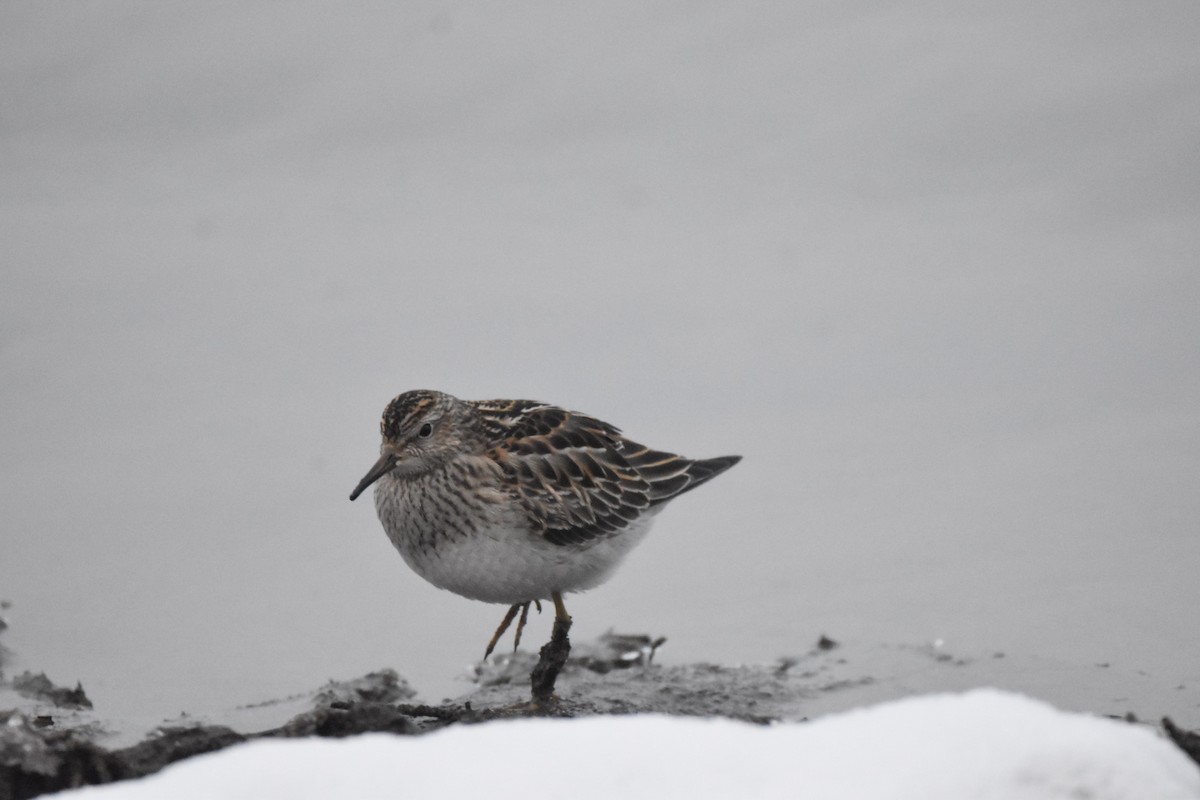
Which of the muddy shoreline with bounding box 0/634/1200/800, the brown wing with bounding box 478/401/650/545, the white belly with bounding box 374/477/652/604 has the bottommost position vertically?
the muddy shoreline with bounding box 0/634/1200/800

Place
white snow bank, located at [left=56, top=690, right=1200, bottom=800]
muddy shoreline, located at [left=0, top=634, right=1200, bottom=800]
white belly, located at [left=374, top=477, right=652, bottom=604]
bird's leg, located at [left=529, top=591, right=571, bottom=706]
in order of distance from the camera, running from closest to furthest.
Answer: white snow bank, located at [left=56, top=690, right=1200, bottom=800] < muddy shoreline, located at [left=0, top=634, right=1200, bottom=800] < bird's leg, located at [left=529, top=591, right=571, bottom=706] < white belly, located at [left=374, top=477, right=652, bottom=604]

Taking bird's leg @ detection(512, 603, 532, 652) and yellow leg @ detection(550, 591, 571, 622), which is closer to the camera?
yellow leg @ detection(550, 591, 571, 622)

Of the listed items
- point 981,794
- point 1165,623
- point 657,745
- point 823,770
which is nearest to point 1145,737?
point 981,794

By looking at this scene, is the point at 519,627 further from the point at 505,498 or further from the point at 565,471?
the point at 565,471

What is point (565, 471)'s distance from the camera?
776cm

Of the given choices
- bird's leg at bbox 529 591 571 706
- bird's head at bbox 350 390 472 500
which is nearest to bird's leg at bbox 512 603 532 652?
bird's leg at bbox 529 591 571 706

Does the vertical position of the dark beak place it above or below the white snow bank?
above

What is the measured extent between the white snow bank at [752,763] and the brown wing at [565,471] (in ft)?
13.3

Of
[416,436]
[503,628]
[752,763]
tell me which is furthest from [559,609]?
[752,763]

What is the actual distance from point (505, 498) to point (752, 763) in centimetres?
424

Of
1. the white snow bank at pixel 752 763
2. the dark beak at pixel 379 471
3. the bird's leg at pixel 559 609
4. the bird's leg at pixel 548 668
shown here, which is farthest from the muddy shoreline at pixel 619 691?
the white snow bank at pixel 752 763

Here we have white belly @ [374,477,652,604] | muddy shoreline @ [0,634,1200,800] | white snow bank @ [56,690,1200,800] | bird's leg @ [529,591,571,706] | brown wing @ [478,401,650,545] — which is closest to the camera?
white snow bank @ [56,690,1200,800]

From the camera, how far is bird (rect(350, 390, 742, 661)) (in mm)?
7113

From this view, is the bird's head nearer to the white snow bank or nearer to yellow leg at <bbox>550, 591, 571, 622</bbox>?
yellow leg at <bbox>550, 591, 571, 622</bbox>
